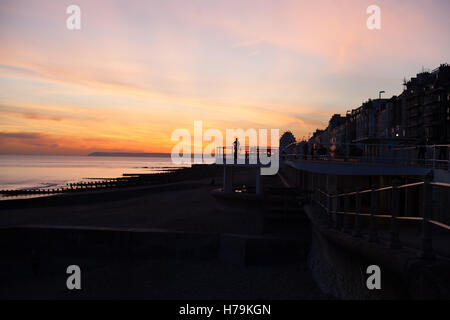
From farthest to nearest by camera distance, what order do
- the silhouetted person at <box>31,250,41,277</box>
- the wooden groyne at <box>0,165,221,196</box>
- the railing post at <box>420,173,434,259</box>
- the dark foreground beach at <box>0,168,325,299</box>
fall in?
1. the wooden groyne at <box>0,165,221,196</box>
2. the silhouetted person at <box>31,250,41,277</box>
3. the dark foreground beach at <box>0,168,325,299</box>
4. the railing post at <box>420,173,434,259</box>

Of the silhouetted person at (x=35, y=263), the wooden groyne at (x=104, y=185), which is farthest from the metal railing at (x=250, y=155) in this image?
the wooden groyne at (x=104, y=185)

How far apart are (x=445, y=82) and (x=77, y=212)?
59.8 m

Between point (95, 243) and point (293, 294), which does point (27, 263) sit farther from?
point (293, 294)

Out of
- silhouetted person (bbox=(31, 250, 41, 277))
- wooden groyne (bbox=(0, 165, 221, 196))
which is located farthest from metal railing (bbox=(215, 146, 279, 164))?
wooden groyne (bbox=(0, 165, 221, 196))

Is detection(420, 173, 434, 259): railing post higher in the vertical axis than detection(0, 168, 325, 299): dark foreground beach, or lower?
higher

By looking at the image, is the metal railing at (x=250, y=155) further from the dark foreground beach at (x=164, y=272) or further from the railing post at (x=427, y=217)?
the railing post at (x=427, y=217)

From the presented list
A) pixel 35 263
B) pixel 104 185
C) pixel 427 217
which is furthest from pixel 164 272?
pixel 104 185

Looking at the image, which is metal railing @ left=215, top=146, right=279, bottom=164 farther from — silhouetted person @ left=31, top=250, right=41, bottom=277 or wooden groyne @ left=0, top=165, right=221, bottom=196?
wooden groyne @ left=0, top=165, right=221, bottom=196

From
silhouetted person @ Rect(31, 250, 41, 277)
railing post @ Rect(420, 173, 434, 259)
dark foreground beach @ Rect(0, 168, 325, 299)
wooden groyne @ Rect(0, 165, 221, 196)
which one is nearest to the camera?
railing post @ Rect(420, 173, 434, 259)

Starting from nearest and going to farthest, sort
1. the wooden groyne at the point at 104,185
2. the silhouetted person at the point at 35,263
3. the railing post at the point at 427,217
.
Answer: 1. the railing post at the point at 427,217
2. the silhouetted person at the point at 35,263
3. the wooden groyne at the point at 104,185

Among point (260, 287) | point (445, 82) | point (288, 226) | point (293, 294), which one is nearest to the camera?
point (293, 294)

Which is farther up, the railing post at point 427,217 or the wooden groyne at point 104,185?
the railing post at point 427,217

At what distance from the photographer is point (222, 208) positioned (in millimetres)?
21969

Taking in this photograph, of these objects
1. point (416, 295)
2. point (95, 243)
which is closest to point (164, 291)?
point (95, 243)
